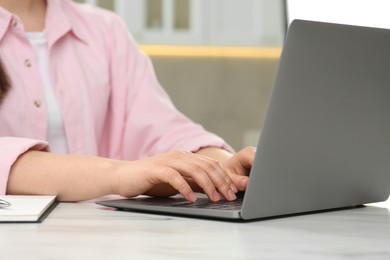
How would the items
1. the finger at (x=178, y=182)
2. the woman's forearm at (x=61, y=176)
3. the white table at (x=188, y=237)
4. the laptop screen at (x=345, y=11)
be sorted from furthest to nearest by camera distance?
1. the laptop screen at (x=345, y=11)
2. the woman's forearm at (x=61, y=176)
3. the finger at (x=178, y=182)
4. the white table at (x=188, y=237)

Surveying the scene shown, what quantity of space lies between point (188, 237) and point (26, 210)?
21 cm

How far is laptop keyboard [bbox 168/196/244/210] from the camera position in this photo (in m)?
0.89

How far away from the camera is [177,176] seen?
948mm

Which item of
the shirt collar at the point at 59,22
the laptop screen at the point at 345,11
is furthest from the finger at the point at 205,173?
the laptop screen at the point at 345,11

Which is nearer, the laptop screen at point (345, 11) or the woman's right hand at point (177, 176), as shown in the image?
the woman's right hand at point (177, 176)

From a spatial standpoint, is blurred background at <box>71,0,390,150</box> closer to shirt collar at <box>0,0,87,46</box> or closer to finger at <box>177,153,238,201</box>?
shirt collar at <box>0,0,87,46</box>

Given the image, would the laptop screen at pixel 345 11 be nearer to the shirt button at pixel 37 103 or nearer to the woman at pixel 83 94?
the woman at pixel 83 94

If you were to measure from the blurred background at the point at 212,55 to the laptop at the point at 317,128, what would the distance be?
161 centimetres

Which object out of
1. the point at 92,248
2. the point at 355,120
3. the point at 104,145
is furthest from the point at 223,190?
the point at 104,145

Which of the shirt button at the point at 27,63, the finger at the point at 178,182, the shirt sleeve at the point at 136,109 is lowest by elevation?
the shirt sleeve at the point at 136,109

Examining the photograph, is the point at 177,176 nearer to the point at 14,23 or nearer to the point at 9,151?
the point at 9,151

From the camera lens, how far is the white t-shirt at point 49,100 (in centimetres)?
155

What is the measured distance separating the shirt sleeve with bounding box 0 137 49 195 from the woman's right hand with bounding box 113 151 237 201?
15cm

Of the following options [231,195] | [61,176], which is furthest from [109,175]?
[231,195]
